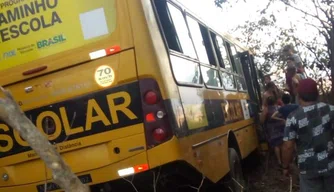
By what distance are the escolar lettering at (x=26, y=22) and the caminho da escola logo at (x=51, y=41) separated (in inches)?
5.0

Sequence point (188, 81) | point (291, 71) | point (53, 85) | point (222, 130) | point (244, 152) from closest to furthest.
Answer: point (53, 85)
point (188, 81)
point (222, 130)
point (244, 152)
point (291, 71)

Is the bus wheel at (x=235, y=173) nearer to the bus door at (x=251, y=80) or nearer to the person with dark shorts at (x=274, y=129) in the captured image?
the person with dark shorts at (x=274, y=129)

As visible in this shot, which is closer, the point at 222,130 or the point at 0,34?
the point at 0,34

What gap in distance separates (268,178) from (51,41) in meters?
5.56

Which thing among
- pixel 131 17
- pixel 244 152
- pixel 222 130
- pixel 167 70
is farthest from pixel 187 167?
pixel 244 152

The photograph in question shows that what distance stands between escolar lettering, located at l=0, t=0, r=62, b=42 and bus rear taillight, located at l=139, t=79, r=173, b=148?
3.71 feet

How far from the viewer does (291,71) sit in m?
9.62

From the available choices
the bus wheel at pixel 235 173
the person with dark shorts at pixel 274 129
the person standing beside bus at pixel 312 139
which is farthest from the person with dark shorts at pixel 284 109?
the person standing beside bus at pixel 312 139

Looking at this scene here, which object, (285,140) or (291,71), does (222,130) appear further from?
(291,71)

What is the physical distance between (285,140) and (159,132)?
49.0 inches

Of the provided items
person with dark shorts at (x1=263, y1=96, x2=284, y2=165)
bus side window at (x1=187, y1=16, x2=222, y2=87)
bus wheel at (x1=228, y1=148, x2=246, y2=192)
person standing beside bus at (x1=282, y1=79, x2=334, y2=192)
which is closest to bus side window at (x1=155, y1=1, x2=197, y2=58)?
bus side window at (x1=187, y1=16, x2=222, y2=87)

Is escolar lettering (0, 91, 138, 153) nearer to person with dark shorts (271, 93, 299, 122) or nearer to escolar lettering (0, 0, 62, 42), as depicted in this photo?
escolar lettering (0, 0, 62, 42)

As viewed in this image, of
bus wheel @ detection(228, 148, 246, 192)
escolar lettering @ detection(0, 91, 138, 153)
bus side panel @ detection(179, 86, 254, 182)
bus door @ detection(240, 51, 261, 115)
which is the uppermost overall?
bus door @ detection(240, 51, 261, 115)

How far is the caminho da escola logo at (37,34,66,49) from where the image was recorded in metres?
5.09
